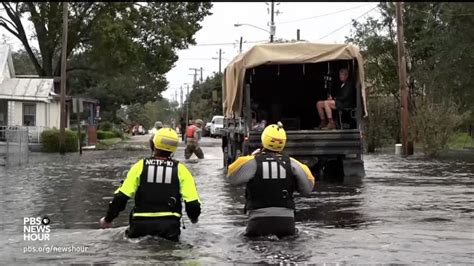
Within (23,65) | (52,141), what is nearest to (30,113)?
(52,141)

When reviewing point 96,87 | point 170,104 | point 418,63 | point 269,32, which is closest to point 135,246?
point 418,63

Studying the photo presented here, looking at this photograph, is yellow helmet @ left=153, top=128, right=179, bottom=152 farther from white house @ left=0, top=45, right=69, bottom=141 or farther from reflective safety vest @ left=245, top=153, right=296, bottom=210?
white house @ left=0, top=45, right=69, bottom=141

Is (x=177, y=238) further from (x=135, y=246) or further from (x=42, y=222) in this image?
(x=42, y=222)

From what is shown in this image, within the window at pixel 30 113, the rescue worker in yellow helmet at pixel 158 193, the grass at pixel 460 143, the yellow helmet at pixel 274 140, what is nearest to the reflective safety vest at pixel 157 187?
the rescue worker in yellow helmet at pixel 158 193

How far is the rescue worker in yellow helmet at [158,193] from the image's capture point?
7191mm

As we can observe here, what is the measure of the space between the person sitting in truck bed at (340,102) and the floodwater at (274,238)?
1.66m

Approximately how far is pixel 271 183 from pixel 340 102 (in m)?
8.51

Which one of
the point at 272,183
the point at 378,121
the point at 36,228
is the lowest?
the point at 36,228

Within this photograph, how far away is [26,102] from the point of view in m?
38.4

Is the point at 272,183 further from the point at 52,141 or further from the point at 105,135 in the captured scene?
the point at 105,135

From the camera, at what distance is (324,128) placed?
16.5m

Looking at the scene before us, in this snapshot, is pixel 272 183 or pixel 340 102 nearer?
pixel 272 183

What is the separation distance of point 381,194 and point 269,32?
1656 inches

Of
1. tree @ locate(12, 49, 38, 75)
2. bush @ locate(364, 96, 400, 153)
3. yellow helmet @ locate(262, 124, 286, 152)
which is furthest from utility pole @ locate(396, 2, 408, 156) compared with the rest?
tree @ locate(12, 49, 38, 75)
